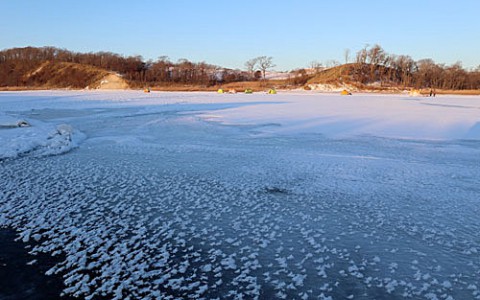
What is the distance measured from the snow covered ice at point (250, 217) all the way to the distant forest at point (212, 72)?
7548 cm

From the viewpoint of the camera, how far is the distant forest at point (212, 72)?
84.8 m

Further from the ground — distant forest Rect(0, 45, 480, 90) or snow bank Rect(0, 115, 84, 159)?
distant forest Rect(0, 45, 480, 90)

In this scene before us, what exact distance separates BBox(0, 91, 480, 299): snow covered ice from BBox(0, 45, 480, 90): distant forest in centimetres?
7548

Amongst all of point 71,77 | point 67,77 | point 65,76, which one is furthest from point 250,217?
point 65,76

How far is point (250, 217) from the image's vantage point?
420cm

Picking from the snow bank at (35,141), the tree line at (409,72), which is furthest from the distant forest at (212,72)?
the snow bank at (35,141)

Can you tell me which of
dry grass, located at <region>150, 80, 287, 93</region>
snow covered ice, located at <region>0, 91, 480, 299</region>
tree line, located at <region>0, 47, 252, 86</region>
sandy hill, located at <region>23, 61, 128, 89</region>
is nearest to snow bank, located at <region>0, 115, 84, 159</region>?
snow covered ice, located at <region>0, 91, 480, 299</region>

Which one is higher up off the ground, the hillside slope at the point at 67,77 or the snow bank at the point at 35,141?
the hillside slope at the point at 67,77

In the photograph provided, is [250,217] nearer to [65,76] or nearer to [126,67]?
[65,76]

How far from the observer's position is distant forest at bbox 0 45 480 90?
8475 centimetres

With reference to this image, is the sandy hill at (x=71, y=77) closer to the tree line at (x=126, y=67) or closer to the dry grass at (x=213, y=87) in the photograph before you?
the tree line at (x=126, y=67)

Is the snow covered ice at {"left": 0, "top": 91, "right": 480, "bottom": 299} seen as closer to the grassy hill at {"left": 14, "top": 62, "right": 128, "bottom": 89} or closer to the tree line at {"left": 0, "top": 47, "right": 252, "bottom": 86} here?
the grassy hill at {"left": 14, "top": 62, "right": 128, "bottom": 89}

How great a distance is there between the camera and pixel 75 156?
24.9ft

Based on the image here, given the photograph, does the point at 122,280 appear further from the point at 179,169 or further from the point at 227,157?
the point at 227,157
